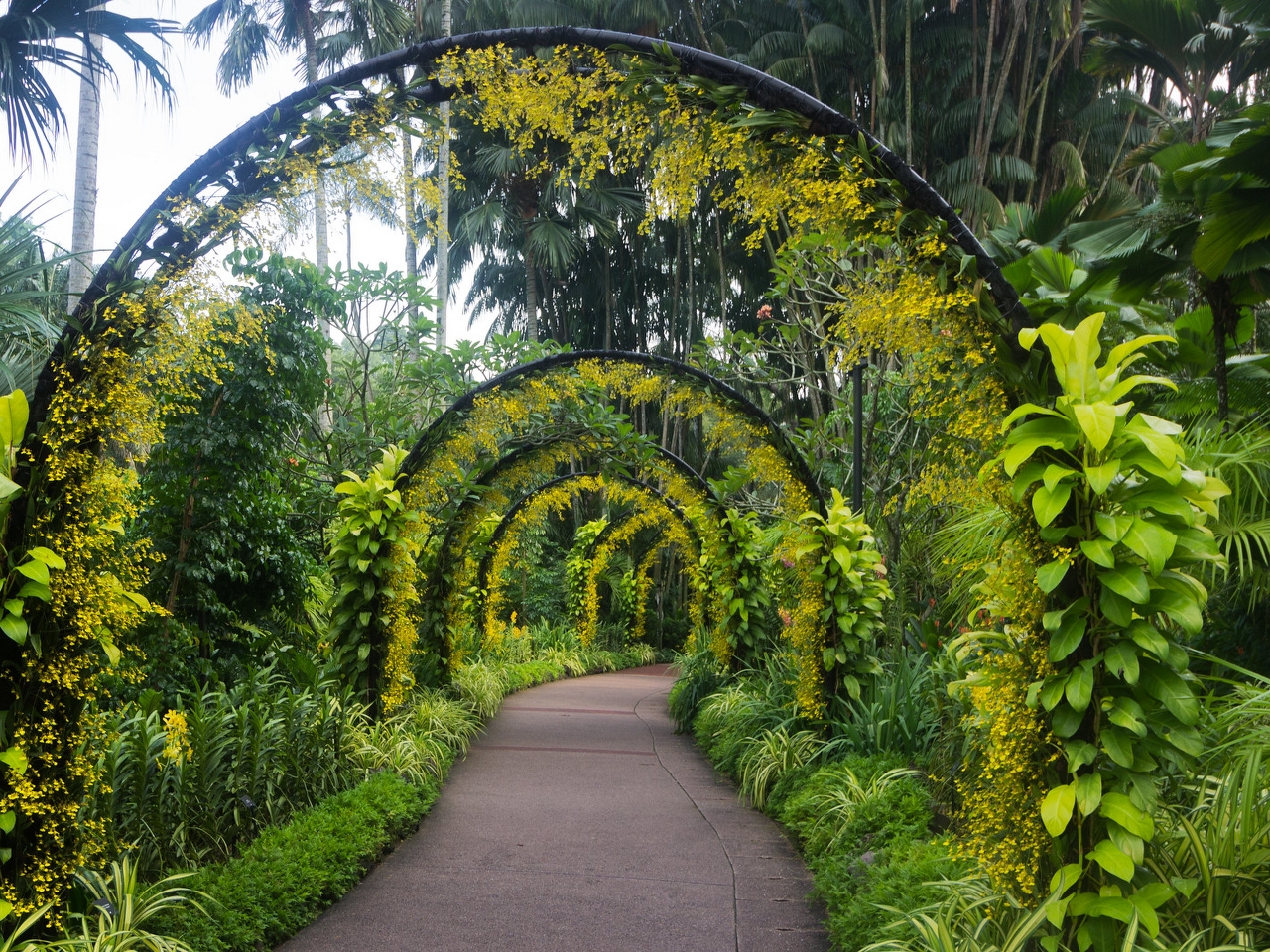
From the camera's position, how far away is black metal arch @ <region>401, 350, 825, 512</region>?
6.62 metres

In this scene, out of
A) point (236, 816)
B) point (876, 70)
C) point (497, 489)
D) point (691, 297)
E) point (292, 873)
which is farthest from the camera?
point (691, 297)

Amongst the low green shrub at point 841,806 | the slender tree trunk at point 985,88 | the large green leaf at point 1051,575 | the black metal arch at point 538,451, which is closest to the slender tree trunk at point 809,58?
the slender tree trunk at point 985,88

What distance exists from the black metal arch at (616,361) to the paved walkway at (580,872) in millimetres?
2405

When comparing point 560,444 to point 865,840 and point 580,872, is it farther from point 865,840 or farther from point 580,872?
point 865,840

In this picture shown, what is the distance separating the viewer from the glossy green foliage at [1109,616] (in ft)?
7.86

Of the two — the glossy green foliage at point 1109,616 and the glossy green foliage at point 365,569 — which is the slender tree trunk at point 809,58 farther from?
the glossy green foliage at point 1109,616

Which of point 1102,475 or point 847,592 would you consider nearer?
point 1102,475

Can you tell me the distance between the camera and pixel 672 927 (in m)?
3.83

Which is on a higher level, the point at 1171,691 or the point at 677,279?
the point at 677,279

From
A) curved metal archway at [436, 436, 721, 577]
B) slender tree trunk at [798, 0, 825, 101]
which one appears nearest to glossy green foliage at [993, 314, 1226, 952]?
curved metal archway at [436, 436, 721, 577]

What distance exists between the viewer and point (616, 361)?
7.80m

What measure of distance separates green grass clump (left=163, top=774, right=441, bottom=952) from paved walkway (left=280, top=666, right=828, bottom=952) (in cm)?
10

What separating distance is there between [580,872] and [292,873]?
1.44m

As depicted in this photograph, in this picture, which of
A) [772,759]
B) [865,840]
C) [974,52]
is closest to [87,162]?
[772,759]
